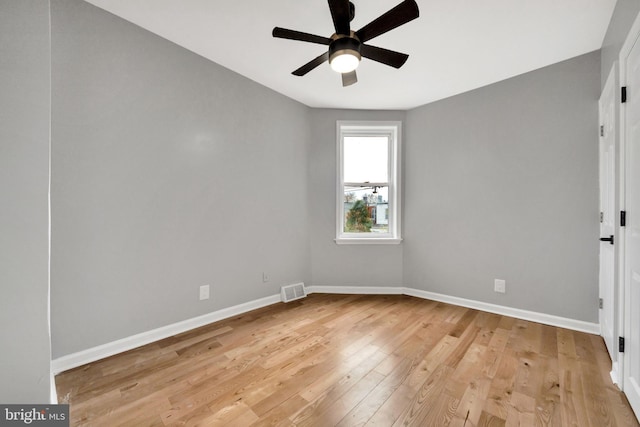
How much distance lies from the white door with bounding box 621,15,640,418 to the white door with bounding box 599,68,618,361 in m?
0.30

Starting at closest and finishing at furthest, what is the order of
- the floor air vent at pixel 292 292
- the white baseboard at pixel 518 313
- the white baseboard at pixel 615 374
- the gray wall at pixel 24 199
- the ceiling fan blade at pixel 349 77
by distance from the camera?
the gray wall at pixel 24 199 < the white baseboard at pixel 615 374 < the ceiling fan blade at pixel 349 77 < the white baseboard at pixel 518 313 < the floor air vent at pixel 292 292

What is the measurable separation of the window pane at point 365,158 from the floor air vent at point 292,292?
1.57 meters

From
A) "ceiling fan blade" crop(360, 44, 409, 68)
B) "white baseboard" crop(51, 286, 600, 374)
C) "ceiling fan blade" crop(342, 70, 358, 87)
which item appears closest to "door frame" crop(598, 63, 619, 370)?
"white baseboard" crop(51, 286, 600, 374)

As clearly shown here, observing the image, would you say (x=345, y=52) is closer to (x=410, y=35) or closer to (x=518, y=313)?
(x=410, y=35)

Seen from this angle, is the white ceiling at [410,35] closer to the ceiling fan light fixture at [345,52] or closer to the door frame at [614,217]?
the ceiling fan light fixture at [345,52]

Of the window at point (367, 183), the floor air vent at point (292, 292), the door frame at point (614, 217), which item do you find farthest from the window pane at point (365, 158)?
the door frame at point (614, 217)

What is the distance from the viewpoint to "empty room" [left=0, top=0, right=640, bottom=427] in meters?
1.50

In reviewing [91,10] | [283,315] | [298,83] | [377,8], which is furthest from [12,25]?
[283,315]

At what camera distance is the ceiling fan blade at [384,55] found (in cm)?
183

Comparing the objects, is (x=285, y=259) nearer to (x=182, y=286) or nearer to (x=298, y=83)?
(x=182, y=286)

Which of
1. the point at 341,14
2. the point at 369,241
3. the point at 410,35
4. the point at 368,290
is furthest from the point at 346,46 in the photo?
the point at 368,290

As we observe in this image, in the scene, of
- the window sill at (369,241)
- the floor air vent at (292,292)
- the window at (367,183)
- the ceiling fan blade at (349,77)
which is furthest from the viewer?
the window at (367,183)

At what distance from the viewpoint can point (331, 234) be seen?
379cm

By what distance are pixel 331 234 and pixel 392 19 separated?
2606 millimetres
